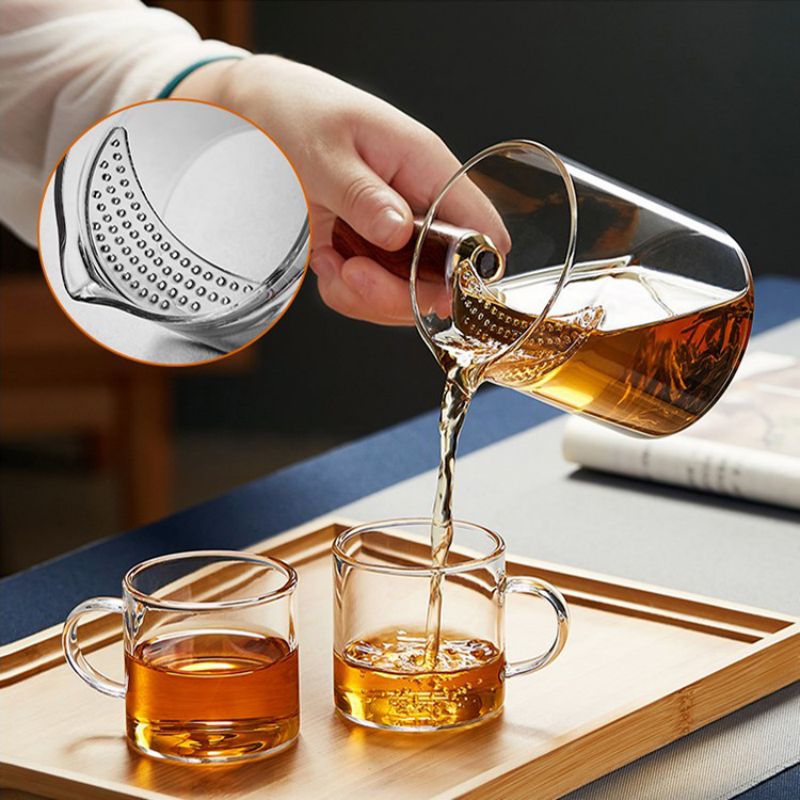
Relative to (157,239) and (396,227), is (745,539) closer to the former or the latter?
(396,227)

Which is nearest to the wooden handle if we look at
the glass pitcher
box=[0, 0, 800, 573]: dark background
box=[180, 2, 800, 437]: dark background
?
the glass pitcher

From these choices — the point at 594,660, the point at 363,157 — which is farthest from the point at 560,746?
the point at 363,157

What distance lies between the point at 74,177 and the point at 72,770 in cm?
38

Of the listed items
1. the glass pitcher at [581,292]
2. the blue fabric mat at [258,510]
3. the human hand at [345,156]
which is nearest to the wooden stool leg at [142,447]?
the blue fabric mat at [258,510]

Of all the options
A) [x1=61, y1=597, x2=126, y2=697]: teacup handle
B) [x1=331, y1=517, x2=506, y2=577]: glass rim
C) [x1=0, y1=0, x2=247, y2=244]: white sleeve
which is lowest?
[x1=61, y1=597, x2=126, y2=697]: teacup handle

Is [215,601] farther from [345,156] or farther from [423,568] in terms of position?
[345,156]

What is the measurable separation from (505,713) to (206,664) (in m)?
0.15

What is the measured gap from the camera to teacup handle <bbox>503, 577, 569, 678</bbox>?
0.77 meters

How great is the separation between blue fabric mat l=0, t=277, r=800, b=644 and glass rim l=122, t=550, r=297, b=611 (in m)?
0.22

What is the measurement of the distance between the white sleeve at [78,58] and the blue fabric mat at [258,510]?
334 millimetres

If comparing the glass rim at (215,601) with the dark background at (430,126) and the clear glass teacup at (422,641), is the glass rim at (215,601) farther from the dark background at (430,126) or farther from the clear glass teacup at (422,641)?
the dark background at (430,126)

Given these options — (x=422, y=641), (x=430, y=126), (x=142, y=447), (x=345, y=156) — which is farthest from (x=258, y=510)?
(x=430, y=126)

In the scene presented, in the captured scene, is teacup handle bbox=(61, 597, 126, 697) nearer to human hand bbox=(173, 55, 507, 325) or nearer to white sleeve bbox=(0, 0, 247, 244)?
human hand bbox=(173, 55, 507, 325)

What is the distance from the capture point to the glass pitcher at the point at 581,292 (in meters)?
0.78
